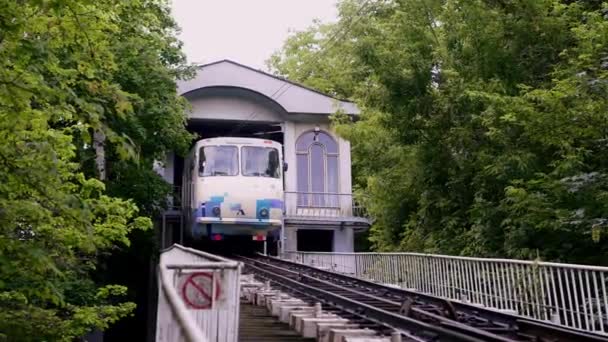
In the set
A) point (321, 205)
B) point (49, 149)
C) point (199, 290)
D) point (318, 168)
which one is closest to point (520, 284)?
point (199, 290)

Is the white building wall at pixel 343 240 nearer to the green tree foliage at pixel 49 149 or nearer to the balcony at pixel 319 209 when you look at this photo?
the balcony at pixel 319 209

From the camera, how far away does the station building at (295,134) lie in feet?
79.0

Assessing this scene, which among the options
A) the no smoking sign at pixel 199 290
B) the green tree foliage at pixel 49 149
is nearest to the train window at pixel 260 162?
the green tree foliage at pixel 49 149

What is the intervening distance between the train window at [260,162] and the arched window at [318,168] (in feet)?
20.8

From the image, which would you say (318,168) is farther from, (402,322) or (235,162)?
(402,322)

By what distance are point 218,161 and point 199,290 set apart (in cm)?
1227

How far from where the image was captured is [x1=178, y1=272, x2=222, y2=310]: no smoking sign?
5635mm

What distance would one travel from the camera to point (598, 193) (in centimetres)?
1002

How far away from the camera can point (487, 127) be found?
1476 cm

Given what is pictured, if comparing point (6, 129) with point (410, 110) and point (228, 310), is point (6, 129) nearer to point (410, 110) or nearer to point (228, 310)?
point (228, 310)

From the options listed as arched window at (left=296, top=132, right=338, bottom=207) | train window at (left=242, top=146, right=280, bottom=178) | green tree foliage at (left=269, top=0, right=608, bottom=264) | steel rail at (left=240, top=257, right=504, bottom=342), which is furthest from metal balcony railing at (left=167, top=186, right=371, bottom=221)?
steel rail at (left=240, top=257, right=504, bottom=342)

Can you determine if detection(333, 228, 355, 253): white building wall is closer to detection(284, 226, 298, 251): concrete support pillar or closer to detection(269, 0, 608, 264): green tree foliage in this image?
detection(284, 226, 298, 251): concrete support pillar

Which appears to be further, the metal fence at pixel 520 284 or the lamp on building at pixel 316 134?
the lamp on building at pixel 316 134

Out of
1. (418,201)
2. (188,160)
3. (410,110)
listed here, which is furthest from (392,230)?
(188,160)
